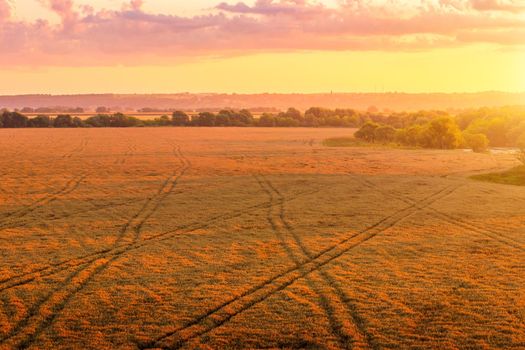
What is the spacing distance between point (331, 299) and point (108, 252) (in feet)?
26.3

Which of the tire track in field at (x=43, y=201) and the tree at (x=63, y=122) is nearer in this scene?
the tire track in field at (x=43, y=201)

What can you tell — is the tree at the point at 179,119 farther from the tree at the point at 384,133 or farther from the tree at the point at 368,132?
the tree at the point at 384,133

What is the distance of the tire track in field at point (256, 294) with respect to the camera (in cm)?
1298

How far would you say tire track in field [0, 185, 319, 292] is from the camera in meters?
16.7

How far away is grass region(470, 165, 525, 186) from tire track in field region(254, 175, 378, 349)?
20.7 meters

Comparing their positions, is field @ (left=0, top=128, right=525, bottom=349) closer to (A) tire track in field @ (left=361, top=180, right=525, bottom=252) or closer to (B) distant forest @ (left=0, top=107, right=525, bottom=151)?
(A) tire track in field @ (left=361, top=180, right=525, bottom=252)

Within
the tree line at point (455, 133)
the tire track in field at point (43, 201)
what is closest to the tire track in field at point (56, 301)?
the tire track in field at point (43, 201)

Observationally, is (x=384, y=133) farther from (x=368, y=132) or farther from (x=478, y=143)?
(x=478, y=143)

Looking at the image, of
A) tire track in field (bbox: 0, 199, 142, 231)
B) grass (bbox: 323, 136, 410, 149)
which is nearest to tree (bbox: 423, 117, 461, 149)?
grass (bbox: 323, 136, 410, 149)

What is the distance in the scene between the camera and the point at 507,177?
1645 inches

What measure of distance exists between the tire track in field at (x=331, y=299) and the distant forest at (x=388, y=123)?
123ft

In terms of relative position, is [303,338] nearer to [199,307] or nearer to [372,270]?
[199,307]

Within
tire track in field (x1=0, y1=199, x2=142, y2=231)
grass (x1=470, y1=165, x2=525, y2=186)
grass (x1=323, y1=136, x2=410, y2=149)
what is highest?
grass (x1=323, y1=136, x2=410, y2=149)

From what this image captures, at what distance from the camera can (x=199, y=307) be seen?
14.7 metres
